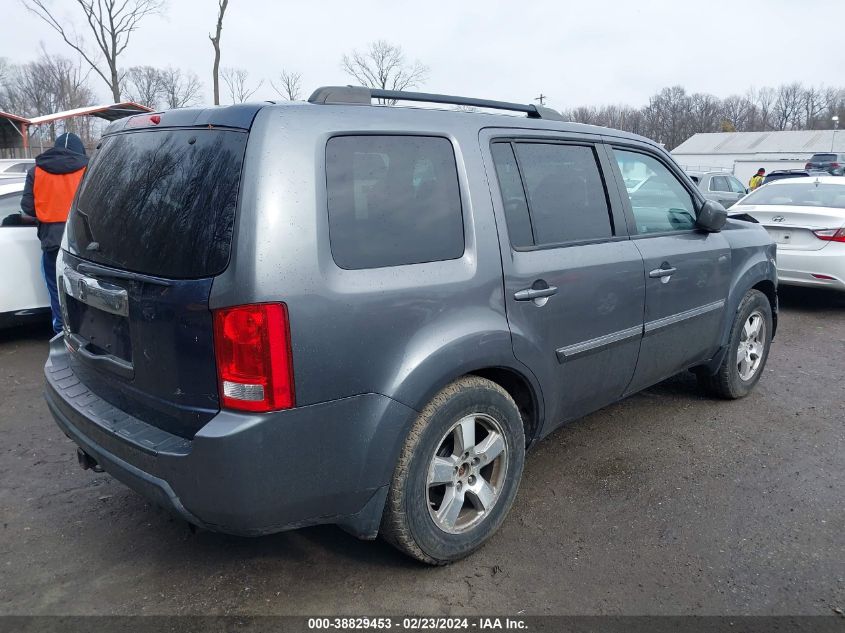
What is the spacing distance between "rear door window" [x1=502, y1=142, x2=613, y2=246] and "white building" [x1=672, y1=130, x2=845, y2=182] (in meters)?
66.3

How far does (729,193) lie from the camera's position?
17141mm

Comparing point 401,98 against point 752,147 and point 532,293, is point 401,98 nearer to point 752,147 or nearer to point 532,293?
point 532,293

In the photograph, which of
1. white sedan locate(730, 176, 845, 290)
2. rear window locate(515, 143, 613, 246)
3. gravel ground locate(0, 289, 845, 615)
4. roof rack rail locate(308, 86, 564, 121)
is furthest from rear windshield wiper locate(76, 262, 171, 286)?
white sedan locate(730, 176, 845, 290)

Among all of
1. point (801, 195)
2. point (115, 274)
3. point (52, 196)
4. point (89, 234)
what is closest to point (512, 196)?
point (115, 274)

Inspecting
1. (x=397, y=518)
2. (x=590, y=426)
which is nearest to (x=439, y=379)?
(x=397, y=518)

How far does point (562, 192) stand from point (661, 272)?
825 millimetres

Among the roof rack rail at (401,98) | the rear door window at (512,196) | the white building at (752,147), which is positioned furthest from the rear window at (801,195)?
the white building at (752,147)

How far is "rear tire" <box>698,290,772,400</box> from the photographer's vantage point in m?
4.62

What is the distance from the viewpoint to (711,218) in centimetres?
409

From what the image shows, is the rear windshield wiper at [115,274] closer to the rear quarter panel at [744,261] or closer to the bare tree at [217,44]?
the rear quarter panel at [744,261]

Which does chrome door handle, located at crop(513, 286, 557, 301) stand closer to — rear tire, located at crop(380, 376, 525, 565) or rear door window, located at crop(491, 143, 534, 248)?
rear door window, located at crop(491, 143, 534, 248)

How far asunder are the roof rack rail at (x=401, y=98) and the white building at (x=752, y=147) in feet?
218

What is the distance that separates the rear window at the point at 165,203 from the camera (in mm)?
2270

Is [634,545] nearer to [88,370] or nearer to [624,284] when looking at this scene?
Answer: [624,284]
